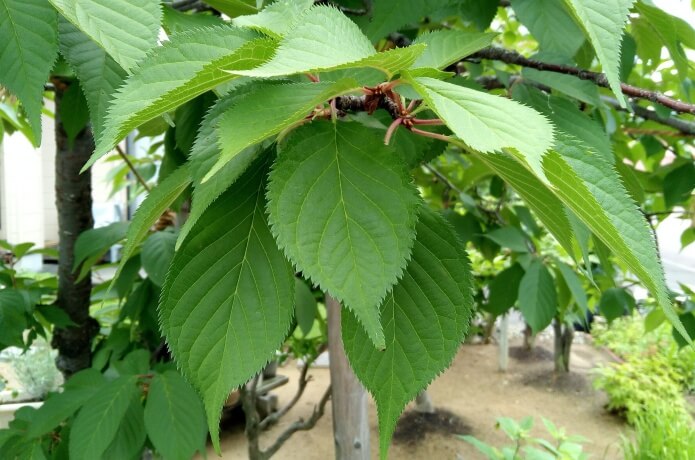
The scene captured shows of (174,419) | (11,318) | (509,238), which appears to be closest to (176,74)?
(174,419)

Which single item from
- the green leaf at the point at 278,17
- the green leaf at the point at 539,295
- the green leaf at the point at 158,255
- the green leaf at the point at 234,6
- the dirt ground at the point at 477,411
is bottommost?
the dirt ground at the point at 477,411

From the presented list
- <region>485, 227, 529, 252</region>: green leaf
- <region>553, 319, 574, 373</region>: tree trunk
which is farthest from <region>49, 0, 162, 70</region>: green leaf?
<region>553, 319, 574, 373</region>: tree trunk

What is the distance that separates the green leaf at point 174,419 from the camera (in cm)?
55

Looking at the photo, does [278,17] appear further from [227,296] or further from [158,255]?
[158,255]

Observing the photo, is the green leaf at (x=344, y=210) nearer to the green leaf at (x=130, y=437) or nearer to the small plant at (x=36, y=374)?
the green leaf at (x=130, y=437)

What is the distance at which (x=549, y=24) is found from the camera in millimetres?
433

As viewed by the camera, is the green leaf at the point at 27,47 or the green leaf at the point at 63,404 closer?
the green leaf at the point at 27,47

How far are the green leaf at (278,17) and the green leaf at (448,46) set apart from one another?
69 mm

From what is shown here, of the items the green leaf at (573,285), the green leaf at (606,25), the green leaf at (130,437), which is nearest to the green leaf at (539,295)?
the green leaf at (573,285)

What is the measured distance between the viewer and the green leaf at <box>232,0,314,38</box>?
22 centimetres

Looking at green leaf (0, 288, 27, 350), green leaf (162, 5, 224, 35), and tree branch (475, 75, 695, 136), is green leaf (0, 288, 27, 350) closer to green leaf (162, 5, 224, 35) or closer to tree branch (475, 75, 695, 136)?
green leaf (162, 5, 224, 35)

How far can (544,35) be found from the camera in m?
0.43

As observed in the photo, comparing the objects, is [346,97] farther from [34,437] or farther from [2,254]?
[2,254]

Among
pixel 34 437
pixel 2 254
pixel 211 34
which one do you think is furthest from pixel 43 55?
pixel 2 254
